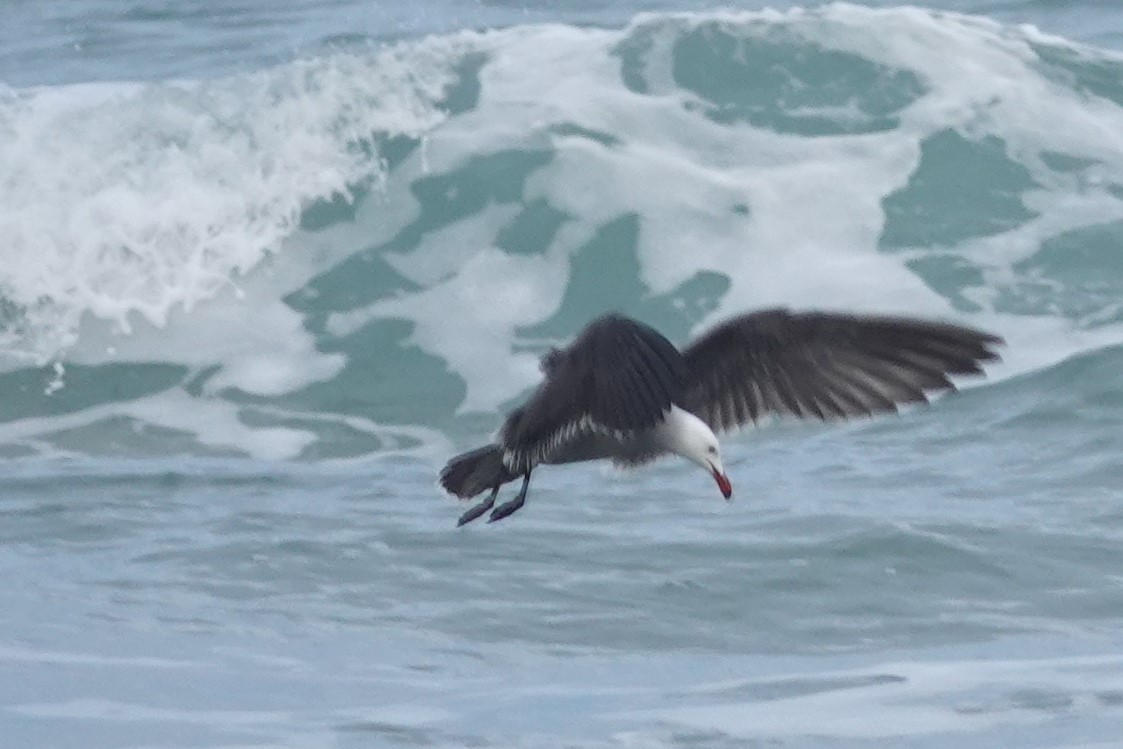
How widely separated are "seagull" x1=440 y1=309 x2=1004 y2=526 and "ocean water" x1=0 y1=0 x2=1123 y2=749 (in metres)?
0.55

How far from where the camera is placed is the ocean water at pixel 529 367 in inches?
205

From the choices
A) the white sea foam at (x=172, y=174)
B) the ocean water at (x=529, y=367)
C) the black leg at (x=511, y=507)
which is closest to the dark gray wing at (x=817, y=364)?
the black leg at (x=511, y=507)

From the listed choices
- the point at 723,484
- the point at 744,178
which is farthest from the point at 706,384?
the point at 744,178

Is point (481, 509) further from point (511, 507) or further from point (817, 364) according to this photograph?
point (817, 364)

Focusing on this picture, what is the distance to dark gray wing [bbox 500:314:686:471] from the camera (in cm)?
472

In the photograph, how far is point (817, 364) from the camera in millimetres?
5344

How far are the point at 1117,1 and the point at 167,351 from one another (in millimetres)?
6796

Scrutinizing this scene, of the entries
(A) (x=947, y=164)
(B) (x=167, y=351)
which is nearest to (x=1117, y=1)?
(A) (x=947, y=164)

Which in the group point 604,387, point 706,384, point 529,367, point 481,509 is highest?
point 604,387

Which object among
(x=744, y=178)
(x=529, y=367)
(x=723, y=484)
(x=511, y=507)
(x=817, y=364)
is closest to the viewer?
(x=723, y=484)

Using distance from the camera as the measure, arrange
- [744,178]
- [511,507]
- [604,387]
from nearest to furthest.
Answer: [604,387] < [511,507] < [744,178]

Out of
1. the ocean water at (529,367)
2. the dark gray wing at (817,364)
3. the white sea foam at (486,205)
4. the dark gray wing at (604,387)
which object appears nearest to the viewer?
the dark gray wing at (604,387)

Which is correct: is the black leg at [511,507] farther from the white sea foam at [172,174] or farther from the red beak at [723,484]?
the white sea foam at [172,174]

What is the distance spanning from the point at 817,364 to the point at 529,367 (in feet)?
13.4
